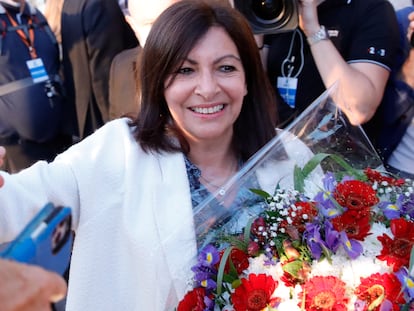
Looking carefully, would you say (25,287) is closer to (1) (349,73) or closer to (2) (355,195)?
(2) (355,195)

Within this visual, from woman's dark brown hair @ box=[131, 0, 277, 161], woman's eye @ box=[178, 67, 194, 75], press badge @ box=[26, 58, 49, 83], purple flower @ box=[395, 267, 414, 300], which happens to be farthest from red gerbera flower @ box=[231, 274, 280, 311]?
press badge @ box=[26, 58, 49, 83]

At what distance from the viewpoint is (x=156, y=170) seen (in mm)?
1521

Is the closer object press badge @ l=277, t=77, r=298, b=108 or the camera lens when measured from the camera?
the camera lens

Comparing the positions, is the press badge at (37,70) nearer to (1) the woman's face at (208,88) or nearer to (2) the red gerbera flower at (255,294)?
(1) the woman's face at (208,88)

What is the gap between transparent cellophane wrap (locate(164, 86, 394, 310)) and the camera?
1185 millimetres

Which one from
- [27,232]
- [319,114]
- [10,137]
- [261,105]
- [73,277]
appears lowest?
[10,137]

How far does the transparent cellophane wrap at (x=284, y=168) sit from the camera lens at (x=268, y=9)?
0.73 meters

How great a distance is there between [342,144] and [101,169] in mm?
639

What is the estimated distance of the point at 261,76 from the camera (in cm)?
184

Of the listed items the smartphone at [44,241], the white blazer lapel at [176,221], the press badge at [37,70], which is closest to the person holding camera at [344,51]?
the white blazer lapel at [176,221]

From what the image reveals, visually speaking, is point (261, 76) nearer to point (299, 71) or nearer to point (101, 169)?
point (299, 71)

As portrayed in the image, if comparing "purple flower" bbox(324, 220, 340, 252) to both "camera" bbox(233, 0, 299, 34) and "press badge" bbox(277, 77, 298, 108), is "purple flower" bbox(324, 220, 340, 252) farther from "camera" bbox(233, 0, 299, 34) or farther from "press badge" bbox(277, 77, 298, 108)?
"press badge" bbox(277, 77, 298, 108)

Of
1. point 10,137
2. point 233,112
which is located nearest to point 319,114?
point 233,112

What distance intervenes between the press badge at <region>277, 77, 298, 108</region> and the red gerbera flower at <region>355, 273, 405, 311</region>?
1.40 m
